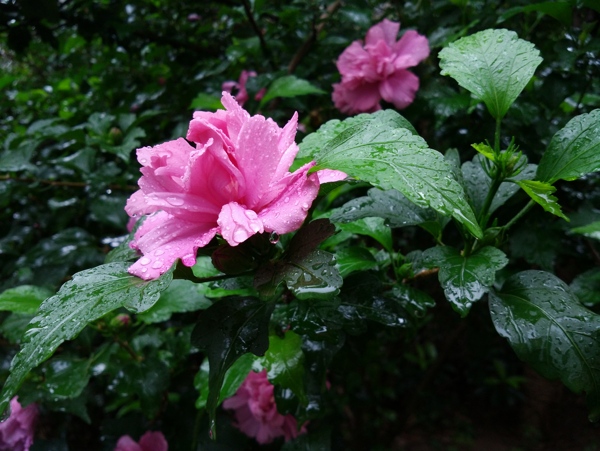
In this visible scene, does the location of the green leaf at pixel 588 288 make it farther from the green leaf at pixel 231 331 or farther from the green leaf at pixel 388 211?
the green leaf at pixel 231 331

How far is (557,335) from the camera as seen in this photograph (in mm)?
499

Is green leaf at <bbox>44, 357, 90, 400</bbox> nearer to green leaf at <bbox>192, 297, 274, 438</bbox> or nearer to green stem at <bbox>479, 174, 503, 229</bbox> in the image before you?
green leaf at <bbox>192, 297, 274, 438</bbox>

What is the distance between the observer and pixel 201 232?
511 mm

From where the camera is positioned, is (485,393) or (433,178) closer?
(433,178)

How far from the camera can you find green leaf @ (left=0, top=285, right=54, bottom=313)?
28.4 inches

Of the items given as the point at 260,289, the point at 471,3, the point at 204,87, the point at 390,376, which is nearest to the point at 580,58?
the point at 471,3

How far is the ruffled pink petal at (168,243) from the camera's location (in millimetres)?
487

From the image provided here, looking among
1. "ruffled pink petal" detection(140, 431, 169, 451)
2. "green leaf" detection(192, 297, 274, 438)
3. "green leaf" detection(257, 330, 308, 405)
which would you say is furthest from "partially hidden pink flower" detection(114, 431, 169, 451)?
"green leaf" detection(192, 297, 274, 438)

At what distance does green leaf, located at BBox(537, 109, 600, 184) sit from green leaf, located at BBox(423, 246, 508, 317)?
12 centimetres

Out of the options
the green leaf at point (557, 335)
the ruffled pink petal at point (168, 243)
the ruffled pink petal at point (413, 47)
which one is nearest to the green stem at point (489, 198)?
the green leaf at point (557, 335)

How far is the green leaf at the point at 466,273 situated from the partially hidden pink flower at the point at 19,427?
109cm

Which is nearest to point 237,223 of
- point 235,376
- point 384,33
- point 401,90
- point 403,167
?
point 403,167

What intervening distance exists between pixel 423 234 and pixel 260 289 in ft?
2.46

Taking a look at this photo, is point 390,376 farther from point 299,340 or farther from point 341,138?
point 341,138
